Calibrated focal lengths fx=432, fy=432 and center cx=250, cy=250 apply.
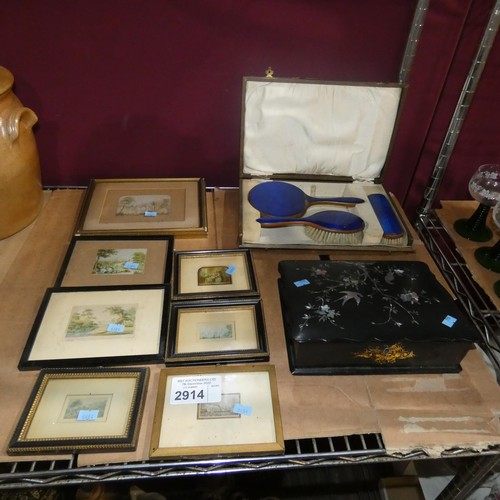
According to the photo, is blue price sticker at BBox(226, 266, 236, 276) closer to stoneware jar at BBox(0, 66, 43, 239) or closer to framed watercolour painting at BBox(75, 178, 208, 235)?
framed watercolour painting at BBox(75, 178, 208, 235)

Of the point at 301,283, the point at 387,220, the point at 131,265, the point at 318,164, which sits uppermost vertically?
the point at 318,164

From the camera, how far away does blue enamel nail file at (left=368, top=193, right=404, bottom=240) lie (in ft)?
3.30

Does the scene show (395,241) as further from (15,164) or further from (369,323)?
(15,164)

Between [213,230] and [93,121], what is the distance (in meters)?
0.41

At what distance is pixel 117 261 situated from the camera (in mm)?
949

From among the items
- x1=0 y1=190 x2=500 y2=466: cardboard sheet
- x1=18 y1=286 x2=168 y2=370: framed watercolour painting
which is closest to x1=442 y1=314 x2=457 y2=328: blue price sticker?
x1=0 y1=190 x2=500 y2=466: cardboard sheet

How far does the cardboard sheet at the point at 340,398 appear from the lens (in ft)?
2.31

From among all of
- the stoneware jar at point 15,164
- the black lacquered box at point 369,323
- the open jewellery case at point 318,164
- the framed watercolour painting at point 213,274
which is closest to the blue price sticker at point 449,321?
the black lacquered box at point 369,323

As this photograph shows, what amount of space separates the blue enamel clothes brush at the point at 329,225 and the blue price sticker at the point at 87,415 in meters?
0.49

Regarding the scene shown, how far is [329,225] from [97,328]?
0.53 metres

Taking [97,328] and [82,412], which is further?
[97,328]

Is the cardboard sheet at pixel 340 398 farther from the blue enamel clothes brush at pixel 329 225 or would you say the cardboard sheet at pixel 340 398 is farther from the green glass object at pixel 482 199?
the green glass object at pixel 482 199

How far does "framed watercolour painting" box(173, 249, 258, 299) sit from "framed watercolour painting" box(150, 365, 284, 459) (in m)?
0.16

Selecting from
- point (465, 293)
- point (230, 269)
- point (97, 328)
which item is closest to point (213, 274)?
point (230, 269)
